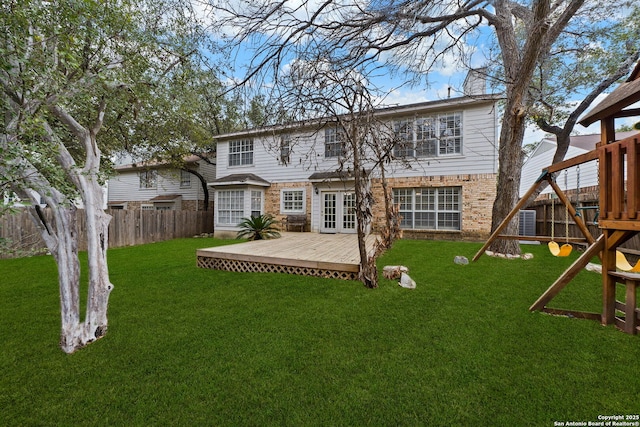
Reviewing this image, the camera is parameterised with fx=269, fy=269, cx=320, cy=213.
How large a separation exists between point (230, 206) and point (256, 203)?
128cm

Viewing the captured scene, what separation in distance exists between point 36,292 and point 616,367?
7625 mm

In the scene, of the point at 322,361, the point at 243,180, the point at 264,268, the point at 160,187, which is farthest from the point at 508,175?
the point at 160,187

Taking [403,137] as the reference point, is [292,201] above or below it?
below

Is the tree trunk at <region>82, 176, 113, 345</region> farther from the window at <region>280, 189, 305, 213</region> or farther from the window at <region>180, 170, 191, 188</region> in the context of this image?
the window at <region>180, 170, 191, 188</region>

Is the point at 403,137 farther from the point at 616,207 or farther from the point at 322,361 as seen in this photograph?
the point at 322,361

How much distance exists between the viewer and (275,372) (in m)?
2.31

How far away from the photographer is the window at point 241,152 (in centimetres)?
1328

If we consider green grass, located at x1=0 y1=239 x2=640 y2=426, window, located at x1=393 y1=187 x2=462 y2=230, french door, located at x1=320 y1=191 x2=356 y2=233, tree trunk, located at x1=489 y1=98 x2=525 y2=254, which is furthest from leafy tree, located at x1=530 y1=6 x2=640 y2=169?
french door, located at x1=320 y1=191 x2=356 y2=233

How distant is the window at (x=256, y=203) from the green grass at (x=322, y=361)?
326 inches

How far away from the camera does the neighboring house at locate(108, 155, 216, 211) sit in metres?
15.8

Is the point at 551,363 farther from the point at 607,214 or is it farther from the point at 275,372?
the point at 275,372

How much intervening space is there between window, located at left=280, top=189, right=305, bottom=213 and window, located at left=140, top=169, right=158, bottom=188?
27.9 ft

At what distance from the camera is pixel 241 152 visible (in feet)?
44.2

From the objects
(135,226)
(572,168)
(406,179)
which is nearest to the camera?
(406,179)
